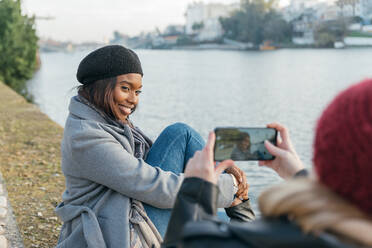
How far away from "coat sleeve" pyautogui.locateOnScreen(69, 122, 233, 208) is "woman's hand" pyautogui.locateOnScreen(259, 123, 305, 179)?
62 centimetres

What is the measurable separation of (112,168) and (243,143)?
69cm

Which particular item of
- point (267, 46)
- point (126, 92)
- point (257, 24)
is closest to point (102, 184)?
point (126, 92)

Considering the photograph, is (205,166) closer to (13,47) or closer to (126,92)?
(126,92)

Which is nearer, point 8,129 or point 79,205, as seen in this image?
point 79,205

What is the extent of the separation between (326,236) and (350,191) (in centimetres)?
9

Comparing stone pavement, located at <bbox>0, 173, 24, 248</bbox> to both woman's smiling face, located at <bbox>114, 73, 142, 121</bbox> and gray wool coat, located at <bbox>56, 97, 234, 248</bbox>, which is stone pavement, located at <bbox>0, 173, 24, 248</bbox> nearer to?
gray wool coat, located at <bbox>56, 97, 234, 248</bbox>

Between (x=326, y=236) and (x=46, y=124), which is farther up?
(x=326, y=236)

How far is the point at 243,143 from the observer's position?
1353mm

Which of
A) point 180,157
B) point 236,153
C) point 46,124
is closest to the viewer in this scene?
point 236,153

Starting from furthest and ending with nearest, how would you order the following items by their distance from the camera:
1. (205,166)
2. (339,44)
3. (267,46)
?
(267,46) → (339,44) → (205,166)

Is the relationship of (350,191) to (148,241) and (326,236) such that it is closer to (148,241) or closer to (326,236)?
(326,236)

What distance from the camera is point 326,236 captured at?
2.76 feet

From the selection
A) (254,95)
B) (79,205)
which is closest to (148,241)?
(79,205)

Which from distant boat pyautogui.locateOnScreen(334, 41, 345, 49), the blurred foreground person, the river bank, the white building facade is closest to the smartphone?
the blurred foreground person
